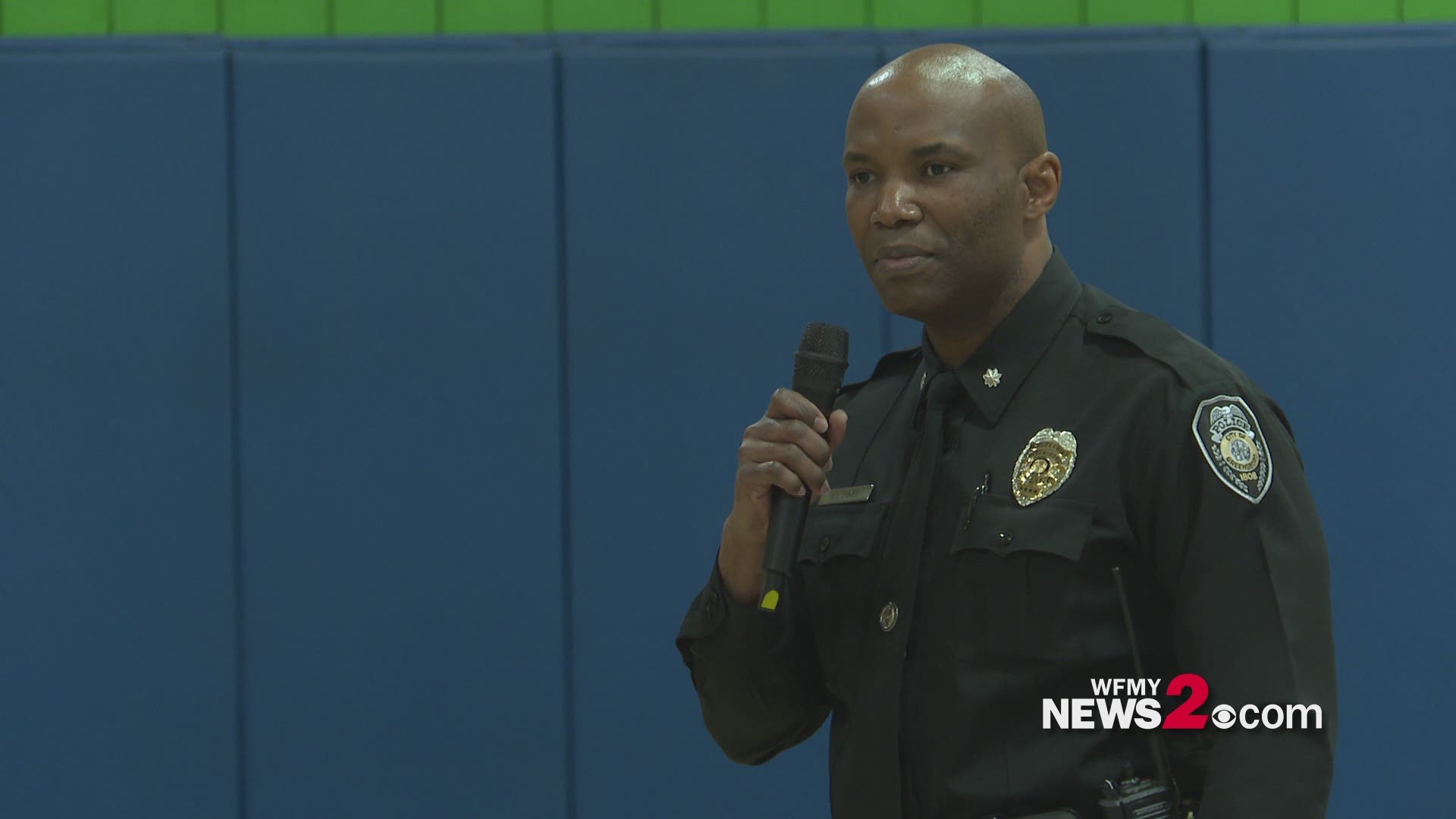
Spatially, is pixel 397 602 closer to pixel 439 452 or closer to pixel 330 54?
pixel 439 452

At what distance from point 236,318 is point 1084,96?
62.0 inches

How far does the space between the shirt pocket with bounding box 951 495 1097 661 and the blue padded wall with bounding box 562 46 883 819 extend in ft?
4.23

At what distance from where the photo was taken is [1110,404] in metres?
1.06

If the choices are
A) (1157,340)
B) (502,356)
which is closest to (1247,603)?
(1157,340)

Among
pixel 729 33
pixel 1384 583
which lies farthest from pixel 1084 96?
pixel 1384 583

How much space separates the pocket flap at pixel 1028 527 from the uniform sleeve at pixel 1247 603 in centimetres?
6

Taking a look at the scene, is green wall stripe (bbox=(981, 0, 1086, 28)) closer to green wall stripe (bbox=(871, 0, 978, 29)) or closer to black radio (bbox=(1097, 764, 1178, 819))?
green wall stripe (bbox=(871, 0, 978, 29))

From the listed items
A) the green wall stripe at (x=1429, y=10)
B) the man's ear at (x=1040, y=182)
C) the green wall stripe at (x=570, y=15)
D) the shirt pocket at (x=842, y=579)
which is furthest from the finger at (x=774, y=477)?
the green wall stripe at (x=1429, y=10)

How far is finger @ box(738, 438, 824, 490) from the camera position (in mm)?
1064

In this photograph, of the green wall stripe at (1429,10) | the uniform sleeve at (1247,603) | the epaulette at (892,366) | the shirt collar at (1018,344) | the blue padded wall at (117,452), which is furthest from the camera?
the green wall stripe at (1429,10)

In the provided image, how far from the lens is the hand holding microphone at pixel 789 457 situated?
1068mm

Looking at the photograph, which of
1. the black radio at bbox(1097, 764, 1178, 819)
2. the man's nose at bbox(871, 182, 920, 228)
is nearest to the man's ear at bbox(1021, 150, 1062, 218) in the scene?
the man's nose at bbox(871, 182, 920, 228)

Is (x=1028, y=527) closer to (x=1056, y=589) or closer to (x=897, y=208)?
(x=1056, y=589)

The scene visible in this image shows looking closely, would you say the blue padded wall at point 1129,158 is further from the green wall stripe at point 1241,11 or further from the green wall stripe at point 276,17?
the green wall stripe at point 276,17
